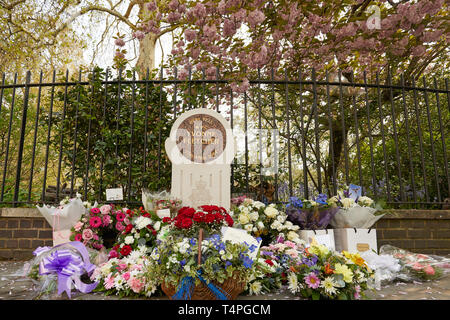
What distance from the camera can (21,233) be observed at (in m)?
4.35

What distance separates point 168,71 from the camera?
7.23m

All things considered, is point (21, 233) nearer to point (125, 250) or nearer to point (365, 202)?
point (125, 250)

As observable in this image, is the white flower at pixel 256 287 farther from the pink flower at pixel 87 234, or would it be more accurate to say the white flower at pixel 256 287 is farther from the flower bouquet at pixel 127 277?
the pink flower at pixel 87 234

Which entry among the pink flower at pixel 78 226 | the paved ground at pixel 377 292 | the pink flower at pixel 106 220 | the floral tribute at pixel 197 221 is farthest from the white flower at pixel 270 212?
the pink flower at pixel 78 226

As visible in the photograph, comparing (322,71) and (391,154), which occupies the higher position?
(322,71)

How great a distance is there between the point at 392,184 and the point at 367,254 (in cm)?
480

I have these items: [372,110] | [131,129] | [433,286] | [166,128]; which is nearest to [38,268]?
[131,129]

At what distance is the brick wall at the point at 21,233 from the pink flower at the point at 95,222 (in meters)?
1.45

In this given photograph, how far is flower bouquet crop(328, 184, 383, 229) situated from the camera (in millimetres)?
3516

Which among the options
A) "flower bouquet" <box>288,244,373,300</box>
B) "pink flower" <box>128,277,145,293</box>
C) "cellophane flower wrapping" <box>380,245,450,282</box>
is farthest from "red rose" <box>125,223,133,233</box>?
"cellophane flower wrapping" <box>380,245,450,282</box>

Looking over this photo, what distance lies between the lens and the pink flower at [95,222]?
3.31 metres

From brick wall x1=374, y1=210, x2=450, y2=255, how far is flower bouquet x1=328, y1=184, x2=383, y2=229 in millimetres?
932

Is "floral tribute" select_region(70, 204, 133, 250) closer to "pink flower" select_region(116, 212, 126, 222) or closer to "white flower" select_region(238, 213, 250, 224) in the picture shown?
"pink flower" select_region(116, 212, 126, 222)
